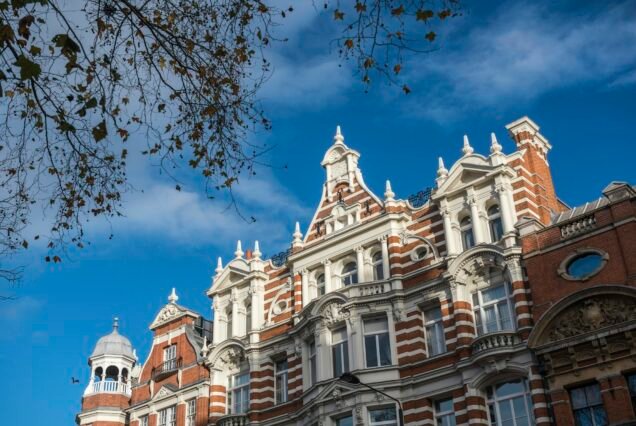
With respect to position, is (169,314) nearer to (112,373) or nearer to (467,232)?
(112,373)

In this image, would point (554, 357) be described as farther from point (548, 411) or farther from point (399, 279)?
point (399, 279)

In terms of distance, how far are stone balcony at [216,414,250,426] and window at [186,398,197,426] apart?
112 inches

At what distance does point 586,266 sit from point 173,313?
73.5 feet

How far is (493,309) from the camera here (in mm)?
30828

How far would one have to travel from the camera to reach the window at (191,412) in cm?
3927

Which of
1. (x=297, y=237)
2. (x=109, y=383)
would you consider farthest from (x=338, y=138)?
(x=109, y=383)

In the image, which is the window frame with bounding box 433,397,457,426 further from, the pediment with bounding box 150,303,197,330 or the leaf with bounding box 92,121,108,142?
the leaf with bounding box 92,121,108,142

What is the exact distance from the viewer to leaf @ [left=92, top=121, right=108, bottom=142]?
14445 millimetres

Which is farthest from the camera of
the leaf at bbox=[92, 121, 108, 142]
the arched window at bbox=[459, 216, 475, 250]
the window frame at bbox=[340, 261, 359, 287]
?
the window frame at bbox=[340, 261, 359, 287]

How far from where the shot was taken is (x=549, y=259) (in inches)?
1150

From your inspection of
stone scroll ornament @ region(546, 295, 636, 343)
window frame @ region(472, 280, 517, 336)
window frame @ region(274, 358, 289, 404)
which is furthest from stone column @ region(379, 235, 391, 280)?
stone scroll ornament @ region(546, 295, 636, 343)

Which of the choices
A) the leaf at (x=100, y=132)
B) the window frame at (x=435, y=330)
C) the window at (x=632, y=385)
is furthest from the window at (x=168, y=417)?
the leaf at (x=100, y=132)

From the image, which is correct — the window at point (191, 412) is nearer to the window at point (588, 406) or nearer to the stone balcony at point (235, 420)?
the stone balcony at point (235, 420)

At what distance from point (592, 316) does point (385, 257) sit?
962 centimetres
